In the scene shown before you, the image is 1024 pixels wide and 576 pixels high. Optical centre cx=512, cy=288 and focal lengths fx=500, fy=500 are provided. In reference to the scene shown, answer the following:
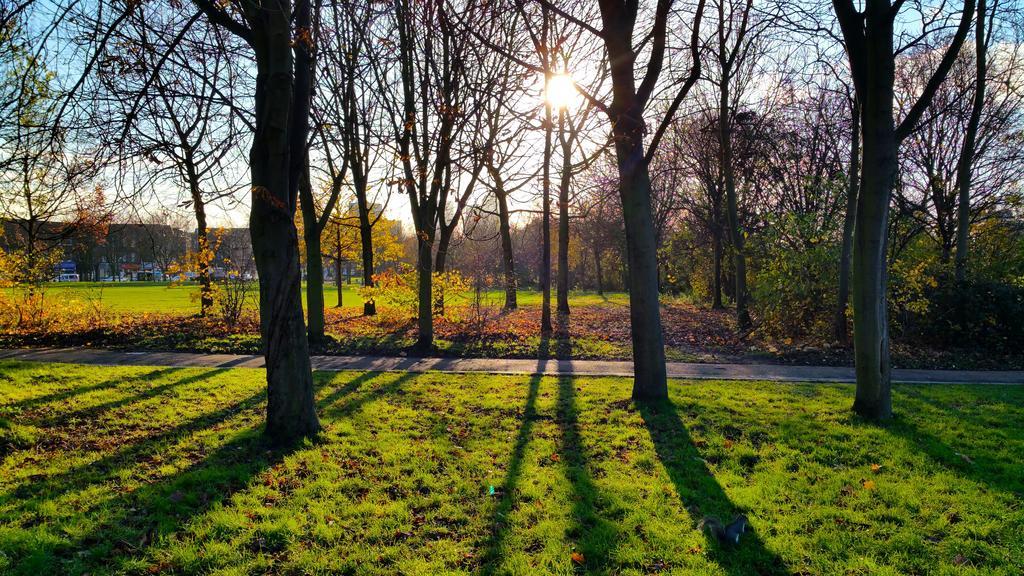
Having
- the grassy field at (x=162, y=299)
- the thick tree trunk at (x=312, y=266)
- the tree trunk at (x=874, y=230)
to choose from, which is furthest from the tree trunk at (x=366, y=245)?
the tree trunk at (x=874, y=230)

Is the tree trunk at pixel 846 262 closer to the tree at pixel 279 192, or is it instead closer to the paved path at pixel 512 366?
the paved path at pixel 512 366

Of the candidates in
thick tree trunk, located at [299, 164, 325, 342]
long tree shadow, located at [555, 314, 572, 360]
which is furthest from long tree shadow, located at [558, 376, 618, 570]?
thick tree trunk, located at [299, 164, 325, 342]

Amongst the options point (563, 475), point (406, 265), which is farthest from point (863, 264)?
point (406, 265)

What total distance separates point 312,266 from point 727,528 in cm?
1027

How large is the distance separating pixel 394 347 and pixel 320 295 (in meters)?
2.14

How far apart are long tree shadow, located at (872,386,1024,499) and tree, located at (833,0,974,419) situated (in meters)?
0.43

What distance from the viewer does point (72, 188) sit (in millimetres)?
4805

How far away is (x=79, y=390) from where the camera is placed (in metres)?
6.99

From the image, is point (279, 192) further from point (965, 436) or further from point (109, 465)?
point (965, 436)

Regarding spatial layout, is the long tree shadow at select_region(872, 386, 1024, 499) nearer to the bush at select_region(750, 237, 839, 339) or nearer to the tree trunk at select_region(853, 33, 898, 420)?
the tree trunk at select_region(853, 33, 898, 420)

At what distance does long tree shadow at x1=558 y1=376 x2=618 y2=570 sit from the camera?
3.15 metres

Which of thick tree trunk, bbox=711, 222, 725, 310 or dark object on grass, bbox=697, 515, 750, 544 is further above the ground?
thick tree trunk, bbox=711, 222, 725, 310

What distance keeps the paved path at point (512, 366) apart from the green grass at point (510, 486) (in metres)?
1.63

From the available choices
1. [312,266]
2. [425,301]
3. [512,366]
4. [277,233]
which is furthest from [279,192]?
[312,266]
